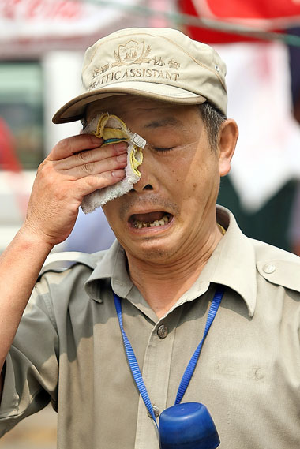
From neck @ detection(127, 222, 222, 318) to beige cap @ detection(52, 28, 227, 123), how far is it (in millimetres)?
476

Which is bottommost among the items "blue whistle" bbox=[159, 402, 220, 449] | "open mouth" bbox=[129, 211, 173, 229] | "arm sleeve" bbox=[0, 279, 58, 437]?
"arm sleeve" bbox=[0, 279, 58, 437]

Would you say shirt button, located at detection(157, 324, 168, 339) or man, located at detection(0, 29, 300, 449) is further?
shirt button, located at detection(157, 324, 168, 339)

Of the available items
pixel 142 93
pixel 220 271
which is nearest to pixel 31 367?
pixel 220 271

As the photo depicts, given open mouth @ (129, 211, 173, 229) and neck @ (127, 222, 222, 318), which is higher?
open mouth @ (129, 211, 173, 229)

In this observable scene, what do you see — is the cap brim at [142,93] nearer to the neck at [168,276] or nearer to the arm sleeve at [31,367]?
the neck at [168,276]

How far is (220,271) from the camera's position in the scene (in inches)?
89.3

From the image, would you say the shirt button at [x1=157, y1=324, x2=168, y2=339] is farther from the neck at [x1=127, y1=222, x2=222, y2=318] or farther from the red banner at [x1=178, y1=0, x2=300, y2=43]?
the red banner at [x1=178, y1=0, x2=300, y2=43]

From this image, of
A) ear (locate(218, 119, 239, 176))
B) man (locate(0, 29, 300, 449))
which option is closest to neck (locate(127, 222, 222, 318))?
man (locate(0, 29, 300, 449))

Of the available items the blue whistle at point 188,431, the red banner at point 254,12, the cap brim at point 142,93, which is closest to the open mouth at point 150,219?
the cap brim at point 142,93

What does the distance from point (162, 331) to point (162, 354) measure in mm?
68

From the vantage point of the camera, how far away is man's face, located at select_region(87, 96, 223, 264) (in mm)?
2191

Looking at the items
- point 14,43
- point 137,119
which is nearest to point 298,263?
point 137,119

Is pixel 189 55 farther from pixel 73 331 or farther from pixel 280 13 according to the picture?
pixel 280 13

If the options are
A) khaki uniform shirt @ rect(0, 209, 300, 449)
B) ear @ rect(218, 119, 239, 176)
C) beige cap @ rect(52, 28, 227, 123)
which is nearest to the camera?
khaki uniform shirt @ rect(0, 209, 300, 449)
